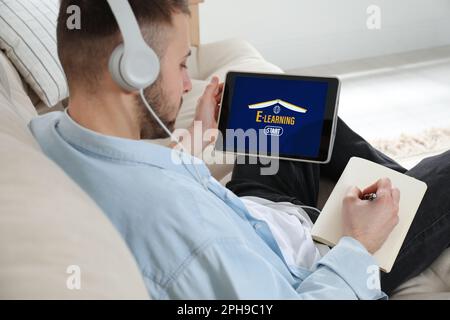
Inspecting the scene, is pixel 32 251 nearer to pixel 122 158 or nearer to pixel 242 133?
pixel 122 158

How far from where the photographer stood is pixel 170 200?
73 cm

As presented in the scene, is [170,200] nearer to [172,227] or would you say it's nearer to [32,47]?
[172,227]

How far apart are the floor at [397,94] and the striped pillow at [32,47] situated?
50.4 inches

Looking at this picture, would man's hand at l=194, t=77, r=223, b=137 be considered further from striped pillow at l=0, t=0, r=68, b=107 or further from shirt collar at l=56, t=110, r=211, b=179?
striped pillow at l=0, t=0, r=68, b=107

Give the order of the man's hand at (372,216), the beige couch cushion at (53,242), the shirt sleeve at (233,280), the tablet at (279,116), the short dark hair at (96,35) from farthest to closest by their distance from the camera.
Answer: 1. the tablet at (279,116)
2. the man's hand at (372,216)
3. the short dark hair at (96,35)
4. the shirt sleeve at (233,280)
5. the beige couch cushion at (53,242)

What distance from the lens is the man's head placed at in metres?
0.80

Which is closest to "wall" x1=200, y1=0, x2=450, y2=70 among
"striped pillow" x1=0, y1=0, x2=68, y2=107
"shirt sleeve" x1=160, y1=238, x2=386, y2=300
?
"striped pillow" x1=0, y1=0, x2=68, y2=107

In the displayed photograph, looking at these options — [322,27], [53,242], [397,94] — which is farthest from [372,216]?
[322,27]

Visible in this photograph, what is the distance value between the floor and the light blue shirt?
153 centimetres

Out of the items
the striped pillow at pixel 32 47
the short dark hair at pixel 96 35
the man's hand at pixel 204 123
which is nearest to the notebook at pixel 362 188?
the man's hand at pixel 204 123

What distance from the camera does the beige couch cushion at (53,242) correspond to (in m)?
0.56

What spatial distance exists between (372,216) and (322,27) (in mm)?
2312

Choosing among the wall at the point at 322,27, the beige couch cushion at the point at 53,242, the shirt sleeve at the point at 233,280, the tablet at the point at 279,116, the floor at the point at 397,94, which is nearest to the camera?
the beige couch cushion at the point at 53,242

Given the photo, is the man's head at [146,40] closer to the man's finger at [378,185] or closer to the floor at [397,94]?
the man's finger at [378,185]
